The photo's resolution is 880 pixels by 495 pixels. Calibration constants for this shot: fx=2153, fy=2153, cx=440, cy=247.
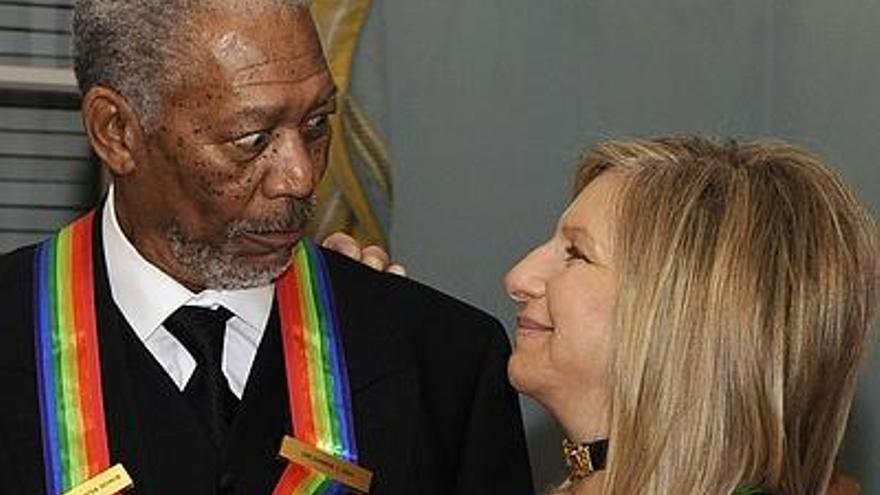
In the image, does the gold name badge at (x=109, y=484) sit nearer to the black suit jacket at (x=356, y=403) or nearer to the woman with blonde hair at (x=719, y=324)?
the black suit jacket at (x=356, y=403)

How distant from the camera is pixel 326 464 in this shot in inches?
85.0

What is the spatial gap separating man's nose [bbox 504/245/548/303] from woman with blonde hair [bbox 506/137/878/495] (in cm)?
4

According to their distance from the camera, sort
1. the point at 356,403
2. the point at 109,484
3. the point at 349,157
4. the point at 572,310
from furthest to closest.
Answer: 1. the point at 349,157
2. the point at 356,403
3. the point at 109,484
4. the point at 572,310

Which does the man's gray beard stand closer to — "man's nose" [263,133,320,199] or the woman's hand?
"man's nose" [263,133,320,199]

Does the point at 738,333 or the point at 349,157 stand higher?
the point at 738,333

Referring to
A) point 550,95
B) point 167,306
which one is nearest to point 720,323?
point 167,306

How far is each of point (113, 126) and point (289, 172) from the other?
0.20 metres

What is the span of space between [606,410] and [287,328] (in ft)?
1.31

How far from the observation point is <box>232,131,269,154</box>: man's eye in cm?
208

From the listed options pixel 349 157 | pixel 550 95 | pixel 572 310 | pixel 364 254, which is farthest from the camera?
pixel 550 95

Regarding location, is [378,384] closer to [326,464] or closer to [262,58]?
[326,464]

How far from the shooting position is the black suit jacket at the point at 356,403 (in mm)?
2121

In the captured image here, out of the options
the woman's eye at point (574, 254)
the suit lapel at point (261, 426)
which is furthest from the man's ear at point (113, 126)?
the woman's eye at point (574, 254)

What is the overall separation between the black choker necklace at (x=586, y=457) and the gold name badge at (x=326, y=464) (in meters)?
0.26
